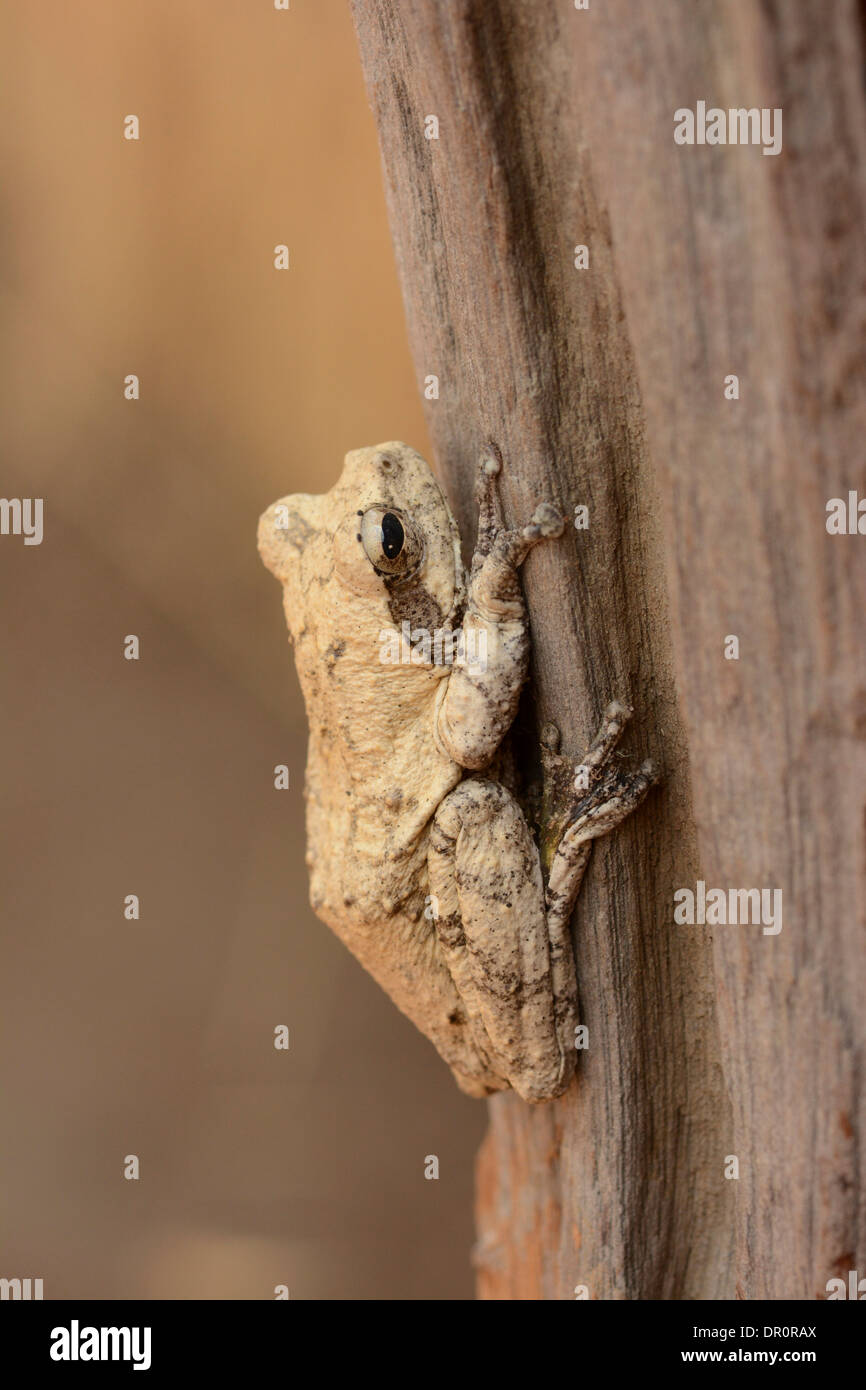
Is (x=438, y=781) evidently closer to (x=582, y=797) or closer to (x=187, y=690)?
(x=582, y=797)

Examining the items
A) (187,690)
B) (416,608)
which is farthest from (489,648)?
(187,690)

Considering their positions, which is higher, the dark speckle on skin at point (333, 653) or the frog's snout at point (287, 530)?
the frog's snout at point (287, 530)

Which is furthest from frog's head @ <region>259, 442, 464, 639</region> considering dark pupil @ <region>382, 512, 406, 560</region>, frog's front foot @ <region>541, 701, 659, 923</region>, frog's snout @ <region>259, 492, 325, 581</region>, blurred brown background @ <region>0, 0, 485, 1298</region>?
blurred brown background @ <region>0, 0, 485, 1298</region>

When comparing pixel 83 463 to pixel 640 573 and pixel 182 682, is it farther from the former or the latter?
pixel 640 573

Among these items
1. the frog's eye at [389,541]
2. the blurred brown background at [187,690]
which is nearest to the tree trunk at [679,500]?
the frog's eye at [389,541]

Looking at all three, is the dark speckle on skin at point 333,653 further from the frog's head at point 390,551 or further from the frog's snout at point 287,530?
the frog's snout at point 287,530

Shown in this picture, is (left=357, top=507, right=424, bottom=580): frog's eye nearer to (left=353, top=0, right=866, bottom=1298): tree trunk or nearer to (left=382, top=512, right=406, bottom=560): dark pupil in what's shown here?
(left=382, top=512, right=406, bottom=560): dark pupil
